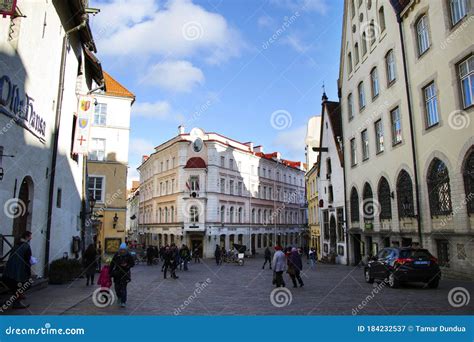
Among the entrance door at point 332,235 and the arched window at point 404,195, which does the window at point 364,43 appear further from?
the entrance door at point 332,235

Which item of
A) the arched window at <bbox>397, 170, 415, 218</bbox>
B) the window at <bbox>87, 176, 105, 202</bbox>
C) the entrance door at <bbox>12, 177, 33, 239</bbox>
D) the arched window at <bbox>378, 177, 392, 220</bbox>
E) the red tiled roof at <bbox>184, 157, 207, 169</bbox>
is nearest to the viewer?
the entrance door at <bbox>12, 177, 33, 239</bbox>

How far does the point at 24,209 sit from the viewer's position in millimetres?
12664

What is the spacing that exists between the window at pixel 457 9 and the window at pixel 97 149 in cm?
2742

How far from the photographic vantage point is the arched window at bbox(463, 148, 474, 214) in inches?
599

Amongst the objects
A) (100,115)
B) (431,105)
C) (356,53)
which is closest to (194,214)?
(100,115)

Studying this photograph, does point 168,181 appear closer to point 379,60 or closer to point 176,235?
point 176,235

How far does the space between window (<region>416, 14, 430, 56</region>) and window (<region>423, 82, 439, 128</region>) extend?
6.26 feet

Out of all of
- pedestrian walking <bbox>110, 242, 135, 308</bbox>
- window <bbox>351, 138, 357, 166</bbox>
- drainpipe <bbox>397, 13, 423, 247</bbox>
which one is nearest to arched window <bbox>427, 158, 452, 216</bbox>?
drainpipe <bbox>397, 13, 423, 247</bbox>

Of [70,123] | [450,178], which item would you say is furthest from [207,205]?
[450,178]

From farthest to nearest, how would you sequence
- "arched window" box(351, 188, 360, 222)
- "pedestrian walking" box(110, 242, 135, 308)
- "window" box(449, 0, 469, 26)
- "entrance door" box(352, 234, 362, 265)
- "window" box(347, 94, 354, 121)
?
"window" box(347, 94, 354, 121), "entrance door" box(352, 234, 362, 265), "arched window" box(351, 188, 360, 222), "window" box(449, 0, 469, 26), "pedestrian walking" box(110, 242, 135, 308)

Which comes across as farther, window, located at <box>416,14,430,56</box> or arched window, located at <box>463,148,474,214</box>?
window, located at <box>416,14,430,56</box>

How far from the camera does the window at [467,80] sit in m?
15.3

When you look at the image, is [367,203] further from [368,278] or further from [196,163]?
[196,163]

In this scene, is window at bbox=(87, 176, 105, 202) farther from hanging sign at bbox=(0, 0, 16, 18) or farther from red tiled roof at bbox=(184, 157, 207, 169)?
hanging sign at bbox=(0, 0, 16, 18)
